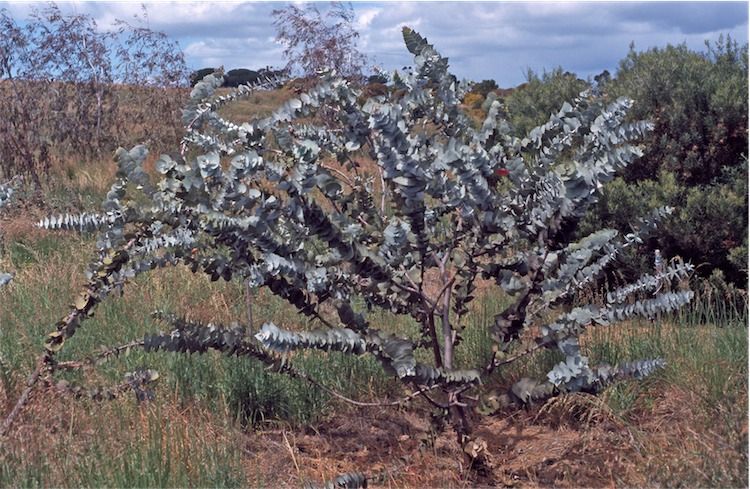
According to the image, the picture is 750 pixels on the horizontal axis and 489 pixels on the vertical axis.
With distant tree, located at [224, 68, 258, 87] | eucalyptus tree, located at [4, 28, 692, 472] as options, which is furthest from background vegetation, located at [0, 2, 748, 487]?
distant tree, located at [224, 68, 258, 87]

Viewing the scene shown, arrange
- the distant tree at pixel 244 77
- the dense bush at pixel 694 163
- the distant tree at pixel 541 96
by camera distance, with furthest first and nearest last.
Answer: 1. the distant tree at pixel 541 96
2. the dense bush at pixel 694 163
3. the distant tree at pixel 244 77

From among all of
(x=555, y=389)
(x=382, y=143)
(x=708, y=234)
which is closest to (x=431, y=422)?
(x=555, y=389)

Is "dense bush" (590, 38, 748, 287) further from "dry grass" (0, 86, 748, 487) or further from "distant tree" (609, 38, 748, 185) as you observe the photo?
"dry grass" (0, 86, 748, 487)

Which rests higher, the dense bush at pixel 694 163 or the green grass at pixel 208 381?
the dense bush at pixel 694 163

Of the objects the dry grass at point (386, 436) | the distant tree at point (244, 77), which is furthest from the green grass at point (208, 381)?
the distant tree at point (244, 77)

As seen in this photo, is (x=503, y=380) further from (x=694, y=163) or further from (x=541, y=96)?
(x=541, y=96)

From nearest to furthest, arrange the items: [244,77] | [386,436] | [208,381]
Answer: [386,436] < [208,381] < [244,77]

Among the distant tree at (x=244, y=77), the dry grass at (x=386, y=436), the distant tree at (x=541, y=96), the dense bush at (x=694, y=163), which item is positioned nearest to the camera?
the dry grass at (x=386, y=436)

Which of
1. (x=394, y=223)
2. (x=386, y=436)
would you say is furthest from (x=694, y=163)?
(x=394, y=223)

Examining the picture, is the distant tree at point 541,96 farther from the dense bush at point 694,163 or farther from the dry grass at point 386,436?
the dry grass at point 386,436

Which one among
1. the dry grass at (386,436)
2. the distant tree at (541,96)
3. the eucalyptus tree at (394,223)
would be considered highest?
the distant tree at (541,96)

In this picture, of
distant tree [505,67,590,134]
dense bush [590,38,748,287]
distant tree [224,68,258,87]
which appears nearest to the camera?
distant tree [224,68,258,87]

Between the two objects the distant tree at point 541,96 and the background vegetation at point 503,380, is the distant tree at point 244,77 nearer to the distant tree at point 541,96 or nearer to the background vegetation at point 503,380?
the background vegetation at point 503,380

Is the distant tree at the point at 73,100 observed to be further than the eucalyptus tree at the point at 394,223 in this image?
Yes
